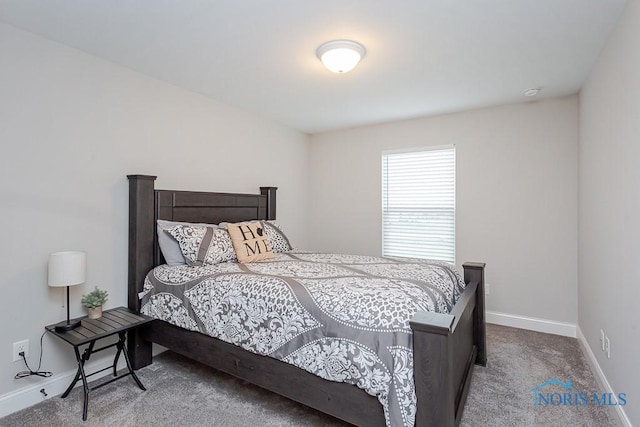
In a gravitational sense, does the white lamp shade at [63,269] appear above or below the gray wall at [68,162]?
below

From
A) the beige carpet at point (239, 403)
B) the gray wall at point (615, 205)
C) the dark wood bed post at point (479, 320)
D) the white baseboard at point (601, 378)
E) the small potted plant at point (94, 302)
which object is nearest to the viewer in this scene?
the gray wall at point (615, 205)

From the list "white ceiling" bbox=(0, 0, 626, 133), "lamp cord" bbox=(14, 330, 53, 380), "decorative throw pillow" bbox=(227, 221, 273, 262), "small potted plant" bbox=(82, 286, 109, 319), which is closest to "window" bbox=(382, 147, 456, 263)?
"white ceiling" bbox=(0, 0, 626, 133)

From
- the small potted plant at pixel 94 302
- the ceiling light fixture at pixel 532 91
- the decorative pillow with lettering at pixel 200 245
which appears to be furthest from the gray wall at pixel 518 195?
the small potted plant at pixel 94 302

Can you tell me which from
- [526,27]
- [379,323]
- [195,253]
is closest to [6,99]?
[195,253]

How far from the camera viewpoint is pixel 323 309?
173cm

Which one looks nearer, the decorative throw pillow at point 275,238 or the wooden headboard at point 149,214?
the wooden headboard at point 149,214

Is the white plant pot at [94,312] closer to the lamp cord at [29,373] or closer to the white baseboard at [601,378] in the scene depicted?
the lamp cord at [29,373]

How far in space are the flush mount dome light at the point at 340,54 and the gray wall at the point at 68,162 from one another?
59.9 inches

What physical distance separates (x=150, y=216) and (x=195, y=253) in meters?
0.50

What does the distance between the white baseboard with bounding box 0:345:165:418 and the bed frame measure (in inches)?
9.7

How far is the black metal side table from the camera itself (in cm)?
200

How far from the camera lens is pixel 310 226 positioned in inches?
191

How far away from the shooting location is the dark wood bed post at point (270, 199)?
3.88 metres

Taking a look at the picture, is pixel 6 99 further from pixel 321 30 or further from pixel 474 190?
pixel 474 190
